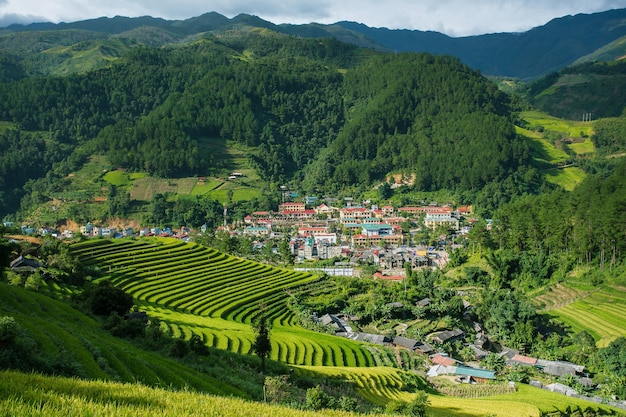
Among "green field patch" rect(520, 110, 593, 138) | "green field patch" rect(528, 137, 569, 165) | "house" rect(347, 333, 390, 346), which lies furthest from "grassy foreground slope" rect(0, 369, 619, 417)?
"green field patch" rect(520, 110, 593, 138)

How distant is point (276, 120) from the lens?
10962 cm

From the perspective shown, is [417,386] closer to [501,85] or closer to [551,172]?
[551,172]

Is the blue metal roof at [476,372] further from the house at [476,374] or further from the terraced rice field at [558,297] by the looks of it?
the terraced rice field at [558,297]

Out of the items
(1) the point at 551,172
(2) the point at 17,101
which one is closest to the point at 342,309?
(1) the point at 551,172

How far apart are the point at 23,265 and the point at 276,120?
8642cm

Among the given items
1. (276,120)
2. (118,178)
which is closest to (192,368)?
(118,178)

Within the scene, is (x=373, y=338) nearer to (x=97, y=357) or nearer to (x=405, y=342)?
(x=405, y=342)

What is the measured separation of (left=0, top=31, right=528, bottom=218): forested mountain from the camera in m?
82.9

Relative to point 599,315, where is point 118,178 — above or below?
above

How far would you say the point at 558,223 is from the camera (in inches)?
1635

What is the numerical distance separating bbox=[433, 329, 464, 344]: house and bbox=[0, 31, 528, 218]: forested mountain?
4894 cm

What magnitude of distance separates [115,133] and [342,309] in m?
63.5

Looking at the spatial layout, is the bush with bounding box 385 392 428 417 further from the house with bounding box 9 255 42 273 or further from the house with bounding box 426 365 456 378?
the house with bounding box 9 255 42 273

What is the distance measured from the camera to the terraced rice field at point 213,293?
84.3ft
